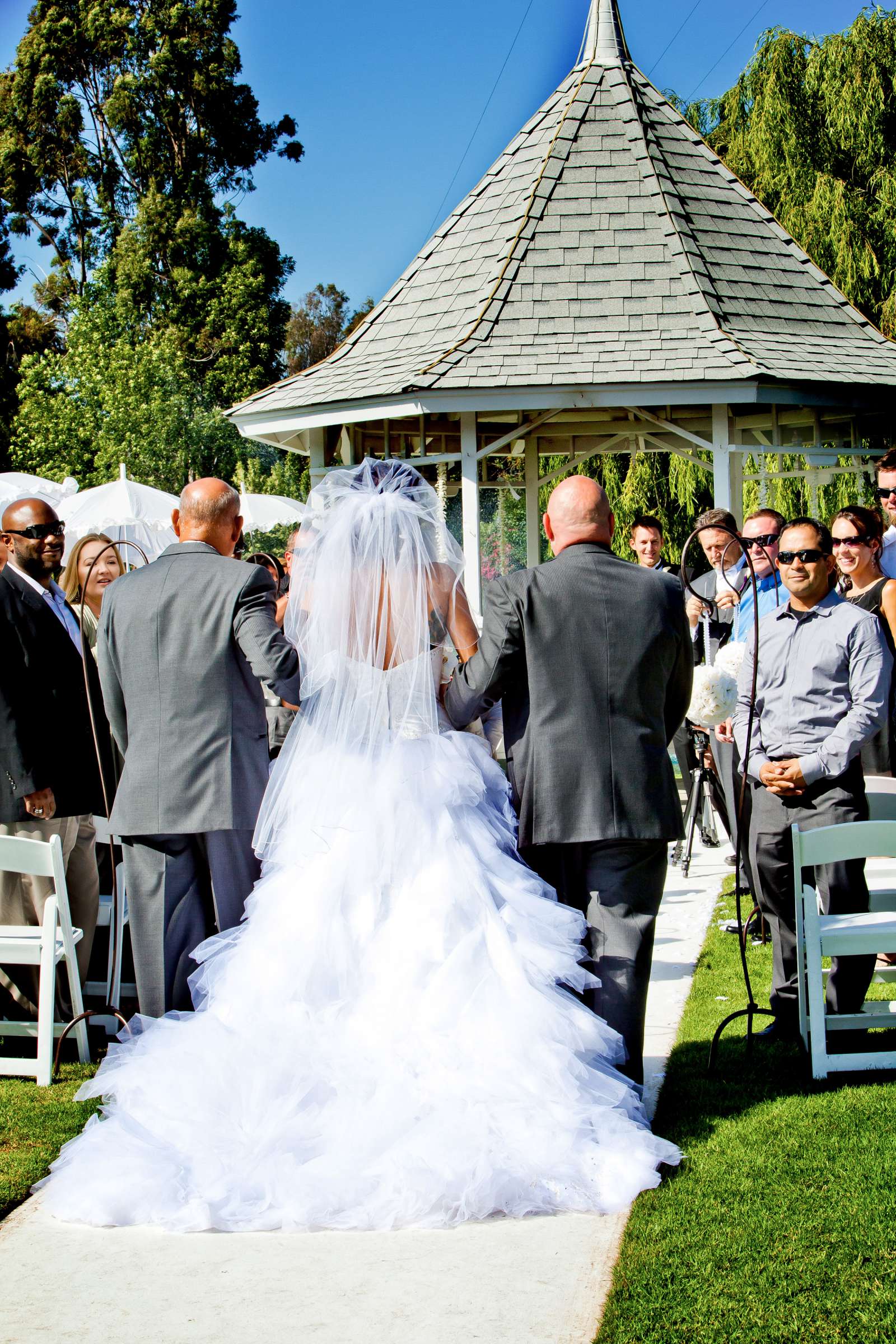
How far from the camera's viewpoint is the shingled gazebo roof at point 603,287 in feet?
36.7

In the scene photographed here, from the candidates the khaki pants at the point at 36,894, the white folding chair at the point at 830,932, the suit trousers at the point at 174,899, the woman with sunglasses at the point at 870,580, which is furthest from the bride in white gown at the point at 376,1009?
the woman with sunglasses at the point at 870,580

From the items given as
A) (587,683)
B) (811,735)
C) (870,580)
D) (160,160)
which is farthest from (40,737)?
(160,160)

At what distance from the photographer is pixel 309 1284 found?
342 cm

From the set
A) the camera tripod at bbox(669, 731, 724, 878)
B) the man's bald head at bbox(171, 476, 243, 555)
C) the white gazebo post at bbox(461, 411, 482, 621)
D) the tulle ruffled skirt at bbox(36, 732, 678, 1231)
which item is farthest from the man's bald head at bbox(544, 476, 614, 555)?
the white gazebo post at bbox(461, 411, 482, 621)

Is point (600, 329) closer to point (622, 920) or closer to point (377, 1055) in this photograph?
point (622, 920)

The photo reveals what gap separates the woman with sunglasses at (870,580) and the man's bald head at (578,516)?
2.49 metres

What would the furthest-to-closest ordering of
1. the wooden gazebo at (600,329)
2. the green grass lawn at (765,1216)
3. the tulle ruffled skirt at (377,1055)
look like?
the wooden gazebo at (600,329) → the tulle ruffled skirt at (377,1055) → the green grass lawn at (765,1216)

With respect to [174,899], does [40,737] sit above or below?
above

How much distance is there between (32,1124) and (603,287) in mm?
9579

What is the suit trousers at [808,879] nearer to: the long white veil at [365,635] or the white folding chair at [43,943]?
the long white veil at [365,635]

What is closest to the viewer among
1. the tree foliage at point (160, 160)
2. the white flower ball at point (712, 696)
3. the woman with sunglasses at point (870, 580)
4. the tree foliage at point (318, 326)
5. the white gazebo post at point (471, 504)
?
the white flower ball at point (712, 696)

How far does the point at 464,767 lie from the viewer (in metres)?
4.47

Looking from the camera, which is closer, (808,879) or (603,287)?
(808,879)

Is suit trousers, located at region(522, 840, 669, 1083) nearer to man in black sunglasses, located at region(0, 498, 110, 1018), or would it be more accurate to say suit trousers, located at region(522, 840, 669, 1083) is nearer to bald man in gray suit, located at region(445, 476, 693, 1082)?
bald man in gray suit, located at region(445, 476, 693, 1082)
